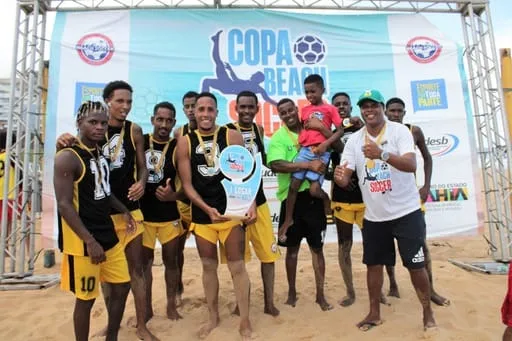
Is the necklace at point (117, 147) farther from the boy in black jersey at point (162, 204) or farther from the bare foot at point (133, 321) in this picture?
the bare foot at point (133, 321)

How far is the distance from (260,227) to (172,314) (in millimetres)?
1208

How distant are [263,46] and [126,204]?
431 cm

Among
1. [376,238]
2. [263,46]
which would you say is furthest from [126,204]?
[263,46]

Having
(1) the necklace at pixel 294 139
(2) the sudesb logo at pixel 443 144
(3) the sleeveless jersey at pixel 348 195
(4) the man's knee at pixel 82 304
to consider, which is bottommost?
(4) the man's knee at pixel 82 304

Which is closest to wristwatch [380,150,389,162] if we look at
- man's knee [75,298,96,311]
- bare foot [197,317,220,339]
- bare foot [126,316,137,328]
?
bare foot [197,317,220,339]

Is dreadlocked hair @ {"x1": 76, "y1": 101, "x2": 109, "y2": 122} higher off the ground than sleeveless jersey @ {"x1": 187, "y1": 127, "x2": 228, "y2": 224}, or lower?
higher

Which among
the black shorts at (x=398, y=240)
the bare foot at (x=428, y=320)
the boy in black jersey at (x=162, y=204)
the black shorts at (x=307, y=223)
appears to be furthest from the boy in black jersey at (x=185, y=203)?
the bare foot at (x=428, y=320)

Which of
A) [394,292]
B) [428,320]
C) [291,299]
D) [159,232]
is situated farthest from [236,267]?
[394,292]

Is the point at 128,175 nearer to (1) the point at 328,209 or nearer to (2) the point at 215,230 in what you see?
(2) the point at 215,230

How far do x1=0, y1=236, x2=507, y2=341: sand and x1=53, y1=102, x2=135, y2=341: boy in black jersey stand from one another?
2.98 feet

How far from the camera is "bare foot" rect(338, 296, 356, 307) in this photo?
13.0ft

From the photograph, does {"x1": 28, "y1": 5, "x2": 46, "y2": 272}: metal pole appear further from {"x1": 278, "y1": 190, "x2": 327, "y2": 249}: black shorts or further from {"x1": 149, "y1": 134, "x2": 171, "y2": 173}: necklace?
{"x1": 278, "y1": 190, "x2": 327, "y2": 249}: black shorts

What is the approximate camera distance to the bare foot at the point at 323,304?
3852mm

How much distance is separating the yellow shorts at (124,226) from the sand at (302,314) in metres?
0.89
